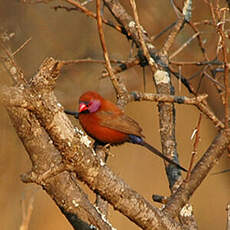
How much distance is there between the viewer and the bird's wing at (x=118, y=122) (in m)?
3.62

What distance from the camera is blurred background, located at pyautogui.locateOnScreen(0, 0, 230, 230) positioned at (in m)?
4.80

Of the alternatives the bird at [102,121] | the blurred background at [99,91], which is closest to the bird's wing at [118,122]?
the bird at [102,121]

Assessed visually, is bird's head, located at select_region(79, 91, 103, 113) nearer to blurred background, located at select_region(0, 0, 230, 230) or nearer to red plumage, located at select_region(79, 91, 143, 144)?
red plumage, located at select_region(79, 91, 143, 144)

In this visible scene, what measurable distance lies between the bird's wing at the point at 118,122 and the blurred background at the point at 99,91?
0.98 m

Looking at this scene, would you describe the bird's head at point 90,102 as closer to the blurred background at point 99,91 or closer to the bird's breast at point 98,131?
the bird's breast at point 98,131

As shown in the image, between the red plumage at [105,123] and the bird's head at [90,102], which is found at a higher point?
the bird's head at [90,102]

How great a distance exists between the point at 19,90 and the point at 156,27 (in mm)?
4034

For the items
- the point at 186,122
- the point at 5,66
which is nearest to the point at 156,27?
the point at 186,122

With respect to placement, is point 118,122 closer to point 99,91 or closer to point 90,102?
point 90,102

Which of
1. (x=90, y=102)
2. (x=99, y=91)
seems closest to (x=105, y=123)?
(x=90, y=102)

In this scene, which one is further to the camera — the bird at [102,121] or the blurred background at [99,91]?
the blurred background at [99,91]

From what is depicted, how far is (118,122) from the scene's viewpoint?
12.0ft

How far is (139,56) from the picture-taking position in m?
3.48

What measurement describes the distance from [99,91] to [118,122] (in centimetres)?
182
